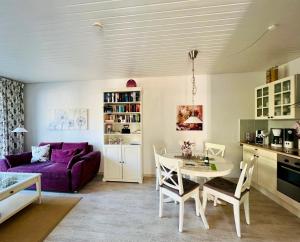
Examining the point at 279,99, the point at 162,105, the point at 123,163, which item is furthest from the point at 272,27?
the point at 123,163

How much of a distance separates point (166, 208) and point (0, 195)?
7.56 feet

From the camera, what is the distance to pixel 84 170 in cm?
357

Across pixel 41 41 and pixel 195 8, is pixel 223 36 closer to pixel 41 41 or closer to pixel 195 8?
pixel 195 8

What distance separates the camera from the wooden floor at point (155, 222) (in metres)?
2.11

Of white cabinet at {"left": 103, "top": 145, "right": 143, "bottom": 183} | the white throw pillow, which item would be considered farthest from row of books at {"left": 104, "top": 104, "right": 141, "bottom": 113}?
the white throw pillow

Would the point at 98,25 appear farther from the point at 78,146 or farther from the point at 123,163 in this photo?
the point at 78,146

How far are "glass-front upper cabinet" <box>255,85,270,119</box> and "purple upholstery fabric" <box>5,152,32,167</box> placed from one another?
5.36 m

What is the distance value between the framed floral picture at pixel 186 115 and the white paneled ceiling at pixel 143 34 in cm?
96

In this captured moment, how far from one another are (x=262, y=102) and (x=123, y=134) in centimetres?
317

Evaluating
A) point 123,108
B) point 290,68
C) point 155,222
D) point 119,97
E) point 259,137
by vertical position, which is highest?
point 290,68

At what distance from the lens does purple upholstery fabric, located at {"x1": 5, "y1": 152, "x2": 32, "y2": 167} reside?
3683 millimetres

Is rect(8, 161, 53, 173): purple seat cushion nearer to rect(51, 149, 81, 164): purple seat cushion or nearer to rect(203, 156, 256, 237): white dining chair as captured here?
rect(51, 149, 81, 164): purple seat cushion

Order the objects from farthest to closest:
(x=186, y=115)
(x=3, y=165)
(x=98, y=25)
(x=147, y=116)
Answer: (x=147, y=116), (x=186, y=115), (x=3, y=165), (x=98, y=25)

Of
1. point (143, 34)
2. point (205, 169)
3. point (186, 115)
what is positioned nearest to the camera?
point (143, 34)
